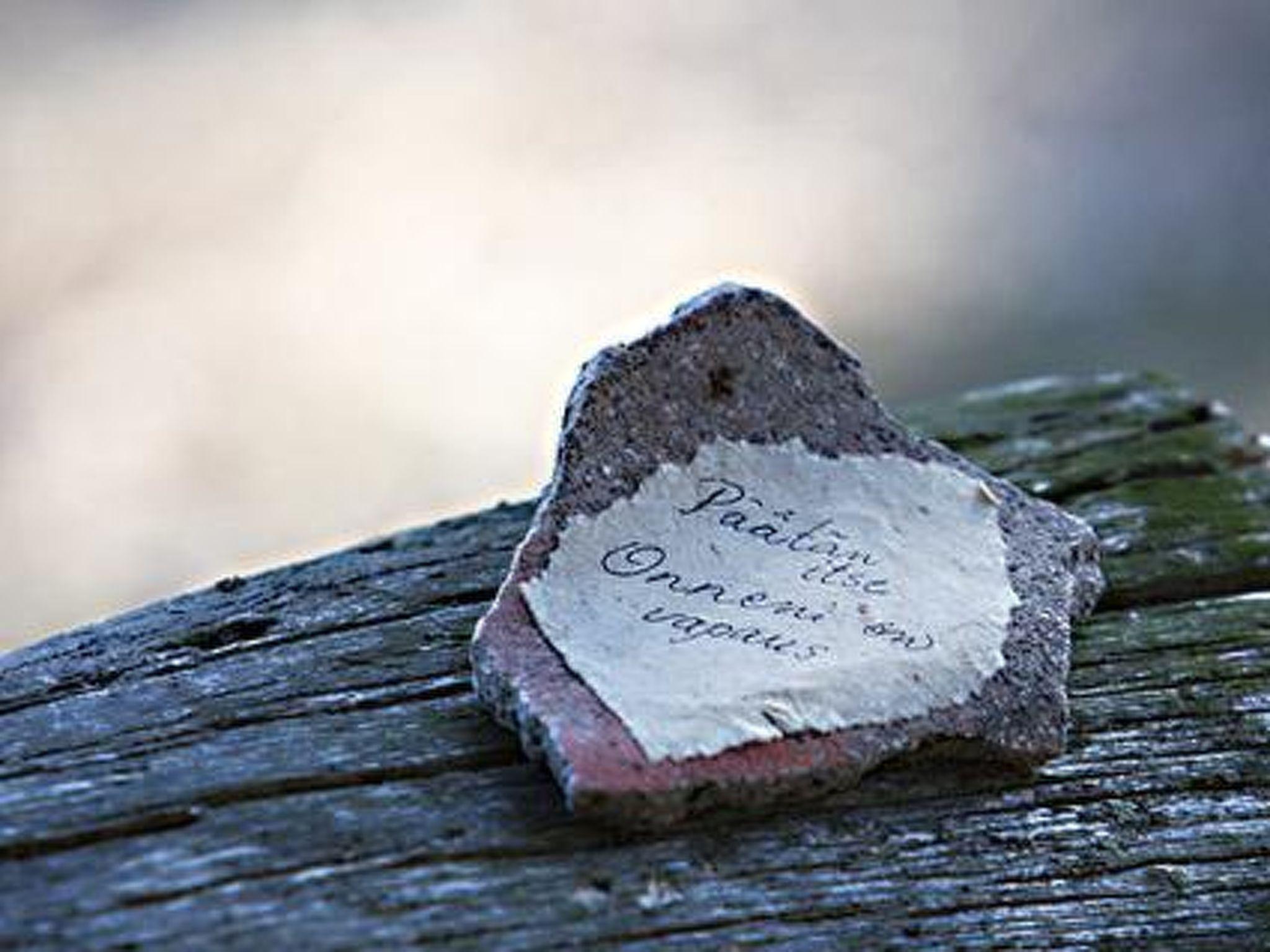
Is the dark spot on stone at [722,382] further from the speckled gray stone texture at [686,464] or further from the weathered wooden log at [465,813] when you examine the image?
the weathered wooden log at [465,813]

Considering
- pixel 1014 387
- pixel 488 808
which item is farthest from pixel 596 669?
pixel 1014 387

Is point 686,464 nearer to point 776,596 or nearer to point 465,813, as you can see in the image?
point 776,596

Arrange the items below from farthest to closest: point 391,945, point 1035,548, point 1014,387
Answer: point 1014,387, point 1035,548, point 391,945

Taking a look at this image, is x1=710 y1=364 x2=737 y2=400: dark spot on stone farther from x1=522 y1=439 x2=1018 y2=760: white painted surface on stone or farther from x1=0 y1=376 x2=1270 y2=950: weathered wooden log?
x1=0 y1=376 x2=1270 y2=950: weathered wooden log

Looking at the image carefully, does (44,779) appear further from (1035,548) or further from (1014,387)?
(1014,387)

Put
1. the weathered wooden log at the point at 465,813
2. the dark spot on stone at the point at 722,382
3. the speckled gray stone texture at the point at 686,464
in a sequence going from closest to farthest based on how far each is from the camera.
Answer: the weathered wooden log at the point at 465,813
the speckled gray stone texture at the point at 686,464
the dark spot on stone at the point at 722,382

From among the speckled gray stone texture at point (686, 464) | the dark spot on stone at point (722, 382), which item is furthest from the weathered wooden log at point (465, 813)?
the dark spot on stone at point (722, 382)

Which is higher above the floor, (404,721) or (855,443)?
(855,443)
